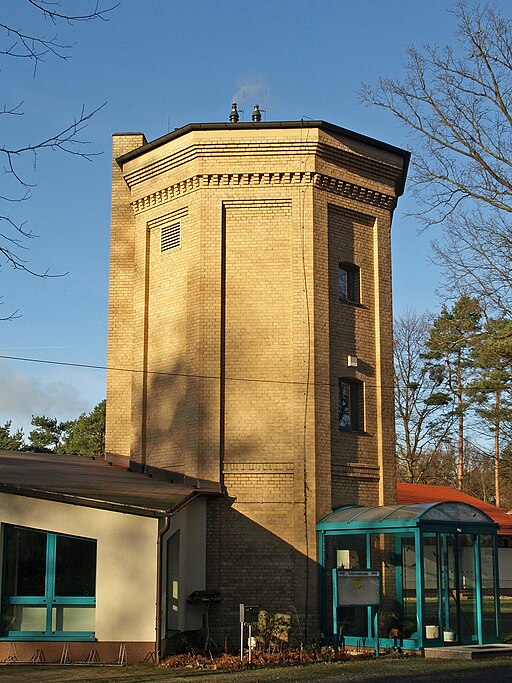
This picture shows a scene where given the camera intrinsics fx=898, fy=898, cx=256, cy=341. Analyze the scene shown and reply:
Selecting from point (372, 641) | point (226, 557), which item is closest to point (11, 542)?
point (226, 557)

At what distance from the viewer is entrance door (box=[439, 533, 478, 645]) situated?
17844 mm

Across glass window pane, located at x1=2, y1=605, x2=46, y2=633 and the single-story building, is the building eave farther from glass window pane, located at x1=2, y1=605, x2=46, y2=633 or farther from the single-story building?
glass window pane, located at x1=2, y1=605, x2=46, y2=633

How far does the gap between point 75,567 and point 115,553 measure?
0.82m

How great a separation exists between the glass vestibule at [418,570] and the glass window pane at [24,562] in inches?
228

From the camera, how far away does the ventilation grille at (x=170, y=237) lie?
866 inches

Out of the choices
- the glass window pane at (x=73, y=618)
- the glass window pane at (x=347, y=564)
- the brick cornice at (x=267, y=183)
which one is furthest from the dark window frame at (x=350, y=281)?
the glass window pane at (x=73, y=618)

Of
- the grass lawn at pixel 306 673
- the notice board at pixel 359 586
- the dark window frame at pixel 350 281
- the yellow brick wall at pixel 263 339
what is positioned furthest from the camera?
the dark window frame at pixel 350 281

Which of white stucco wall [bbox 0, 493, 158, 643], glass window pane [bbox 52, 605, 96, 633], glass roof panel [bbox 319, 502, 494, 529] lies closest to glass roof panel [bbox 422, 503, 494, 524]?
glass roof panel [bbox 319, 502, 494, 529]

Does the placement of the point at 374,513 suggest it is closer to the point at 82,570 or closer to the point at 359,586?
the point at 359,586

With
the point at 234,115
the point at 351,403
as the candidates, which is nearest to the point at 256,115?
the point at 234,115

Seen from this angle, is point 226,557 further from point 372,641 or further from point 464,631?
point 464,631

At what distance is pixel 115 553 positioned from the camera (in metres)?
16.5

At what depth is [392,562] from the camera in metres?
18.8

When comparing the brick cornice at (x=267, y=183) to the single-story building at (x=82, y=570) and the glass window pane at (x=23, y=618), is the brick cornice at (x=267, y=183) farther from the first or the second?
the glass window pane at (x=23, y=618)
